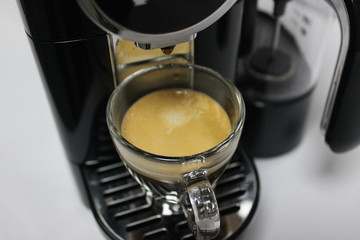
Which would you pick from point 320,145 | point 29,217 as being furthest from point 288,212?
point 29,217

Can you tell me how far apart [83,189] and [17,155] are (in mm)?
85

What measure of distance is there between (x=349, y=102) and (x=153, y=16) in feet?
0.53

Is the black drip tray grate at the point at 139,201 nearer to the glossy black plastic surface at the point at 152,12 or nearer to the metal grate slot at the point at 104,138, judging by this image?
the metal grate slot at the point at 104,138

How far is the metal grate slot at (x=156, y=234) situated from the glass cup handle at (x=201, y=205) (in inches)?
1.7

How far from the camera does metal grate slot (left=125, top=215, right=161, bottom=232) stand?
314 mm

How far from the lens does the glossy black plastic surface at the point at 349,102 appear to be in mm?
280

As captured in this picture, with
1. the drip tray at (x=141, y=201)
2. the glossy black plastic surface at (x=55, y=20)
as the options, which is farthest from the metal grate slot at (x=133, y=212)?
the glossy black plastic surface at (x=55, y=20)

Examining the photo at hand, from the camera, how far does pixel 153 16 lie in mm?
211

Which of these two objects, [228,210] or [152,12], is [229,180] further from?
[152,12]

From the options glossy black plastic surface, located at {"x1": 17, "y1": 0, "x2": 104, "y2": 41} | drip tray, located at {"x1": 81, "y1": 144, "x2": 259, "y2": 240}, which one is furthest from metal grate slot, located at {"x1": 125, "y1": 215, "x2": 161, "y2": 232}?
glossy black plastic surface, located at {"x1": 17, "y1": 0, "x2": 104, "y2": 41}

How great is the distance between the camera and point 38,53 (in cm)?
27

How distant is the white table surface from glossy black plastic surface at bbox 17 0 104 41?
0.48 feet

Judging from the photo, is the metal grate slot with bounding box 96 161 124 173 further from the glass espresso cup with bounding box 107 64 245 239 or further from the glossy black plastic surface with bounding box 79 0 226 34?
the glossy black plastic surface with bounding box 79 0 226 34

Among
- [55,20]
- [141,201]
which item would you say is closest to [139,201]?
[141,201]
